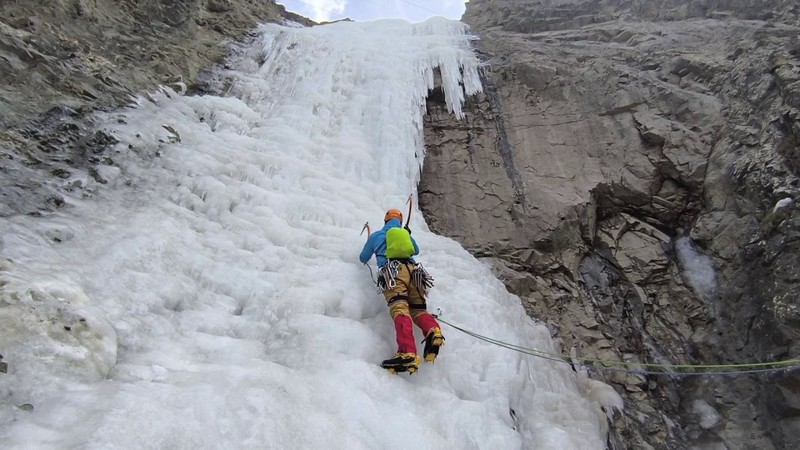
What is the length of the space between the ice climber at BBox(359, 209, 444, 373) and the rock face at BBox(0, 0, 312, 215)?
Answer: 3083mm

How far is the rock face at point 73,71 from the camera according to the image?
467 centimetres

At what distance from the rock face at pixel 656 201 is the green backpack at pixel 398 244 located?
2351mm

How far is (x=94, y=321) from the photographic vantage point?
3.27m

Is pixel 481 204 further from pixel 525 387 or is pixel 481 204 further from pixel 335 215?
pixel 525 387

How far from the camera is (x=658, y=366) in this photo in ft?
19.4

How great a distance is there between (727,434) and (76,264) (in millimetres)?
6673

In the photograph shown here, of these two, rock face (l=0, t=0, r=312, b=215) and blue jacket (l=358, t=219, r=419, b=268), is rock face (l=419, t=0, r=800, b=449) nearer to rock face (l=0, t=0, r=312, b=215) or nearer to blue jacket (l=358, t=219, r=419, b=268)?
blue jacket (l=358, t=219, r=419, b=268)

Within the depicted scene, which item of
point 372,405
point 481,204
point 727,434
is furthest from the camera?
point 481,204

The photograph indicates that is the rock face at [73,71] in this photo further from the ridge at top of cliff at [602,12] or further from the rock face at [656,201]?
the ridge at top of cliff at [602,12]

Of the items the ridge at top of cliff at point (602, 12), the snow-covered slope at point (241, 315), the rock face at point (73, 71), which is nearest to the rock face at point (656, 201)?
the ridge at top of cliff at point (602, 12)

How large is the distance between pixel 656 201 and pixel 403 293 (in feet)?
16.6

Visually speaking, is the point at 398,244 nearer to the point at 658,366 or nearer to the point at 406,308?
the point at 406,308

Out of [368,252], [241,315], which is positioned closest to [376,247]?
[368,252]

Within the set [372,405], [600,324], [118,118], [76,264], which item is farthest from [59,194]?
[600,324]
